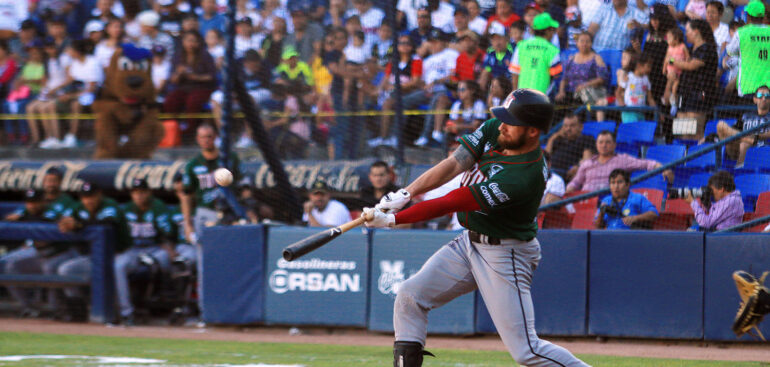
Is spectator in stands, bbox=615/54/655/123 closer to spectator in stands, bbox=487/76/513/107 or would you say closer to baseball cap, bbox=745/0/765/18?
baseball cap, bbox=745/0/765/18

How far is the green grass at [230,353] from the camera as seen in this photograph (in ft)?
22.5

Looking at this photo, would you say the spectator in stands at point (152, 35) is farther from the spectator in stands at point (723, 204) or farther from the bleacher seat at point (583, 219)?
the spectator in stands at point (723, 204)

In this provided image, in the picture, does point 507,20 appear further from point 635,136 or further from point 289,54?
point 289,54

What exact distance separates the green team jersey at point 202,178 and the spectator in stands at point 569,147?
348 centimetres

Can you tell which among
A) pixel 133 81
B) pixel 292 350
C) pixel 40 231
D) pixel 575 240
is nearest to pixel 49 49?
pixel 133 81

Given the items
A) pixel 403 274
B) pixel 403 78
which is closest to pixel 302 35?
pixel 403 78

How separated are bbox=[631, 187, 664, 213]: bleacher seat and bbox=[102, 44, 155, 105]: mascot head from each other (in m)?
7.00

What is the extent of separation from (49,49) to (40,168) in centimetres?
227

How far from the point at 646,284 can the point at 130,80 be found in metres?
7.77

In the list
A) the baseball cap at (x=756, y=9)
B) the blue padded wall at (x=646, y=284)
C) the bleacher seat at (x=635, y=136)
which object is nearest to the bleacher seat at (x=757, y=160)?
the blue padded wall at (x=646, y=284)

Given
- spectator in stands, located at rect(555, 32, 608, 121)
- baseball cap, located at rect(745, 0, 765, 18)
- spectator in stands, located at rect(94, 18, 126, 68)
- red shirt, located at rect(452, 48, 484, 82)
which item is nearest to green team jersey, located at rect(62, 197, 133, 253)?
spectator in stands, located at rect(94, 18, 126, 68)

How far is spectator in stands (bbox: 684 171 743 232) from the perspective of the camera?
8430 mm

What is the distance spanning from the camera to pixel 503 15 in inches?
424

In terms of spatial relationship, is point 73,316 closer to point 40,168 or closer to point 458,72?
point 40,168
